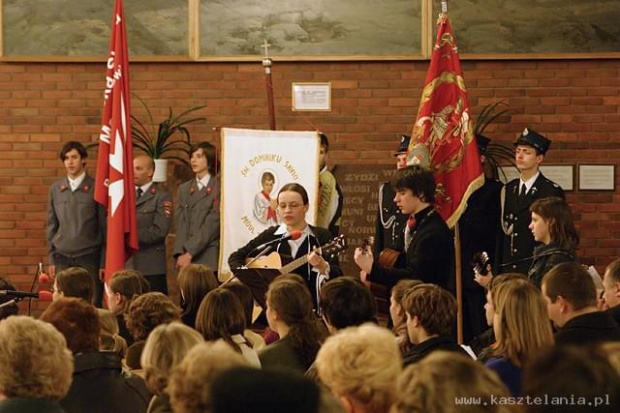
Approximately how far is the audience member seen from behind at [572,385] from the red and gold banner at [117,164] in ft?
22.8

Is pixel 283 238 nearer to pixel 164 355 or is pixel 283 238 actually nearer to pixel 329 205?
pixel 329 205

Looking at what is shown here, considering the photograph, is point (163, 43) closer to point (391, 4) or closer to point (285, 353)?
point (391, 4)

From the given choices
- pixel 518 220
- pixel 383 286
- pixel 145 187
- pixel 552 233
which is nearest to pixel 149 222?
pixel 145 187

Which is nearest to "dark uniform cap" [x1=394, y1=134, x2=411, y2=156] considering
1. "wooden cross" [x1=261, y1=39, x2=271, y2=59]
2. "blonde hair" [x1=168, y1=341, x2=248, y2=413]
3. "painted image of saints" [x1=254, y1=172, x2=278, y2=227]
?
"painted image of saints" [x1=254, y1=172, x2=278, y2=227]

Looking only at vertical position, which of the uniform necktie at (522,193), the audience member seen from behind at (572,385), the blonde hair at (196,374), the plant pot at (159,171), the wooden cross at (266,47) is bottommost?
the blonde hair at (196,374)

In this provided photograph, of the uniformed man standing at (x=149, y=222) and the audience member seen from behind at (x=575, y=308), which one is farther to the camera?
the uniformed man standing at (x=149, y=222)

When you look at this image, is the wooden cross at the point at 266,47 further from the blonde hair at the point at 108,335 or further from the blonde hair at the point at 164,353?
the blonde hair at the point at 164,353

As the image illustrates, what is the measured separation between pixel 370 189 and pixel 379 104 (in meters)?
0.75

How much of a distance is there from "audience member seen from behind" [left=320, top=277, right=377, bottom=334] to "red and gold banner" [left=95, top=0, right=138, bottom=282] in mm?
4278

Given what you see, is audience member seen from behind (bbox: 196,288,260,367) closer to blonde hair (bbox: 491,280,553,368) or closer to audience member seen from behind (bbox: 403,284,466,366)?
audience member seen from behind (bbox: 403,284,466,366)

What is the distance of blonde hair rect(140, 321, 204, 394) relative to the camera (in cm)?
358

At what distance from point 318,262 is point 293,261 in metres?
0.44

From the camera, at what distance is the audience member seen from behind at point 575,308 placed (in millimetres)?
4547

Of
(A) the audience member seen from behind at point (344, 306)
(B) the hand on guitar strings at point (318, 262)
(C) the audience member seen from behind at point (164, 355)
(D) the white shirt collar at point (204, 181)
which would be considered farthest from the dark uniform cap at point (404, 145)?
(C) the audience member seen from behind at point (164, 355)
